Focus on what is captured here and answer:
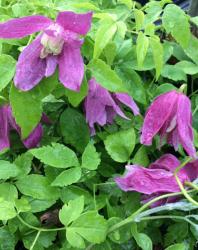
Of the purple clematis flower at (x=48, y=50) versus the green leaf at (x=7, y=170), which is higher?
the purple clematis flower at (x=48, y=50)

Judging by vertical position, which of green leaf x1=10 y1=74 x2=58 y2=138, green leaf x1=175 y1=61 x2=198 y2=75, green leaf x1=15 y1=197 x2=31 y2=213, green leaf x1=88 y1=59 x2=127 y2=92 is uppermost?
green leaf x1=88 y1=59 x2=127 y2=92

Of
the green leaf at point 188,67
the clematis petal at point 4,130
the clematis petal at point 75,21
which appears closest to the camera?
the clematis petal at point 75,21

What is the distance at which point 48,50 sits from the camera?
0.51 meters

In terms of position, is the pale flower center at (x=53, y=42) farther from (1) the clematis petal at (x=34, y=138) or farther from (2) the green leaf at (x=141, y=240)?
(2) the green leaf at (x=141, y=240)

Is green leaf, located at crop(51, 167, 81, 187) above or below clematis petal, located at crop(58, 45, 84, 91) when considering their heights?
below

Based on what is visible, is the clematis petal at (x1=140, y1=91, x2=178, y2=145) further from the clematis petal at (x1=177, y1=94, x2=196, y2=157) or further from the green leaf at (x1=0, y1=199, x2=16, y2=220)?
the green leaf at (x1=0, y1=199, x2=16, y2=220)

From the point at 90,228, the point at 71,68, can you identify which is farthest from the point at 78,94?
the point at 90,228

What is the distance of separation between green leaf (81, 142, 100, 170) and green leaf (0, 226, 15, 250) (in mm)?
110

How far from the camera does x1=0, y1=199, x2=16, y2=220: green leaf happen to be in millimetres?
485

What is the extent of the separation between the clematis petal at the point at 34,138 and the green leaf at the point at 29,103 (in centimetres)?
6

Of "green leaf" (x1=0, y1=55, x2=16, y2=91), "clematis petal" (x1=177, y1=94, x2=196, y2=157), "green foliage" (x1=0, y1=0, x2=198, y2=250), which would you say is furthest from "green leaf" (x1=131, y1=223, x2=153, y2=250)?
"green leaf" (x1=0, y1=55, x2=16, y2=91)

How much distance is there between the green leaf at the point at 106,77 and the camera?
50 centimetres

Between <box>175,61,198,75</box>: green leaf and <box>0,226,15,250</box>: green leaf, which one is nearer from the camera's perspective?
<box>0,226,15,250</box>: green leaf

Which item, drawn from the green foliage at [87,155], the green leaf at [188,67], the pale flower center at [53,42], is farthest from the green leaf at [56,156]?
the green leaf at [188,67]
